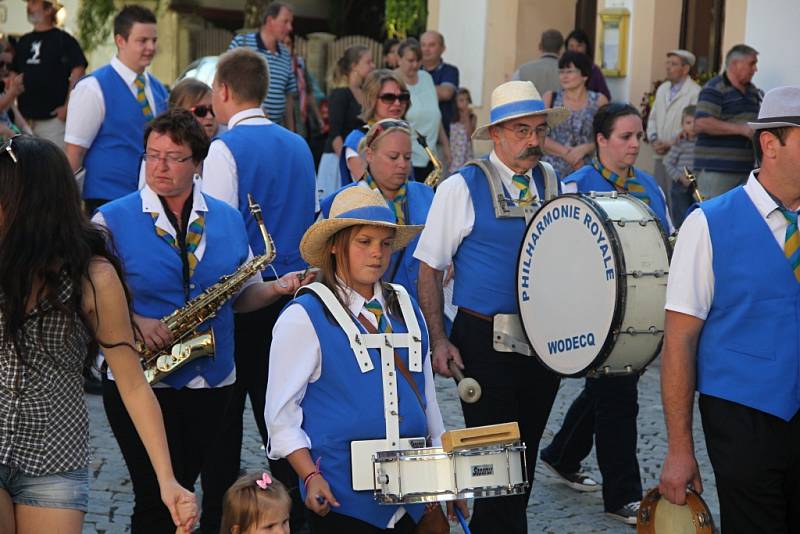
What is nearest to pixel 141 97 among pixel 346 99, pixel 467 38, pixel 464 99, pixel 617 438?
pixel 346 99

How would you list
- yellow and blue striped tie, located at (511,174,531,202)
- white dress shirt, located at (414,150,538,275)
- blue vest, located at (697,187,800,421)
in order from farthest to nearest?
1. yellow and blue striped tie, located at (511,174,531,202)
2. white dress shirt, located at (414,150,538,275)
3. blue vest, located at (697,187,800,421)

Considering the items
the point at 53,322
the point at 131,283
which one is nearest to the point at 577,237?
the point at 131,283

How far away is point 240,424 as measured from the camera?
657cm

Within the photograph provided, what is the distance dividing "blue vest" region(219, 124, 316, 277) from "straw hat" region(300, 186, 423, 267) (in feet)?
6.04

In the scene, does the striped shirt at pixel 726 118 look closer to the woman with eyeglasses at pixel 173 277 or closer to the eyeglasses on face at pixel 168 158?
the woman with eyeglasses at pixel 173 277

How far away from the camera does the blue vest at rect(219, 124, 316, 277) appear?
21.6 feet

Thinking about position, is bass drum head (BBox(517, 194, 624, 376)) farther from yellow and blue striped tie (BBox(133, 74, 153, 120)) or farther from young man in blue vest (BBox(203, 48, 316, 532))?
yellow and blue striped tie (BBox(133, 74, 153, 120))

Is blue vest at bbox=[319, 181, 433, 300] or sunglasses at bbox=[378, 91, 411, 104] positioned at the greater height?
sunglasses at bbox=[378, 91, 411, 104]

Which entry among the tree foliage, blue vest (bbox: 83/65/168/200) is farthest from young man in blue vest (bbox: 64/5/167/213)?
the tree foliage

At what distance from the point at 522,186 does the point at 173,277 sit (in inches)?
61.6

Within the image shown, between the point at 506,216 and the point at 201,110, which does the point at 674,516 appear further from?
the point at 201,110

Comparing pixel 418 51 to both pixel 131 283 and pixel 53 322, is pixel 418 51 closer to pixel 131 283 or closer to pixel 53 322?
pixel 131 283

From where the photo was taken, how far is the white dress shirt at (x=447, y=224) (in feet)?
19.1

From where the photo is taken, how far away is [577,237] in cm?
574
